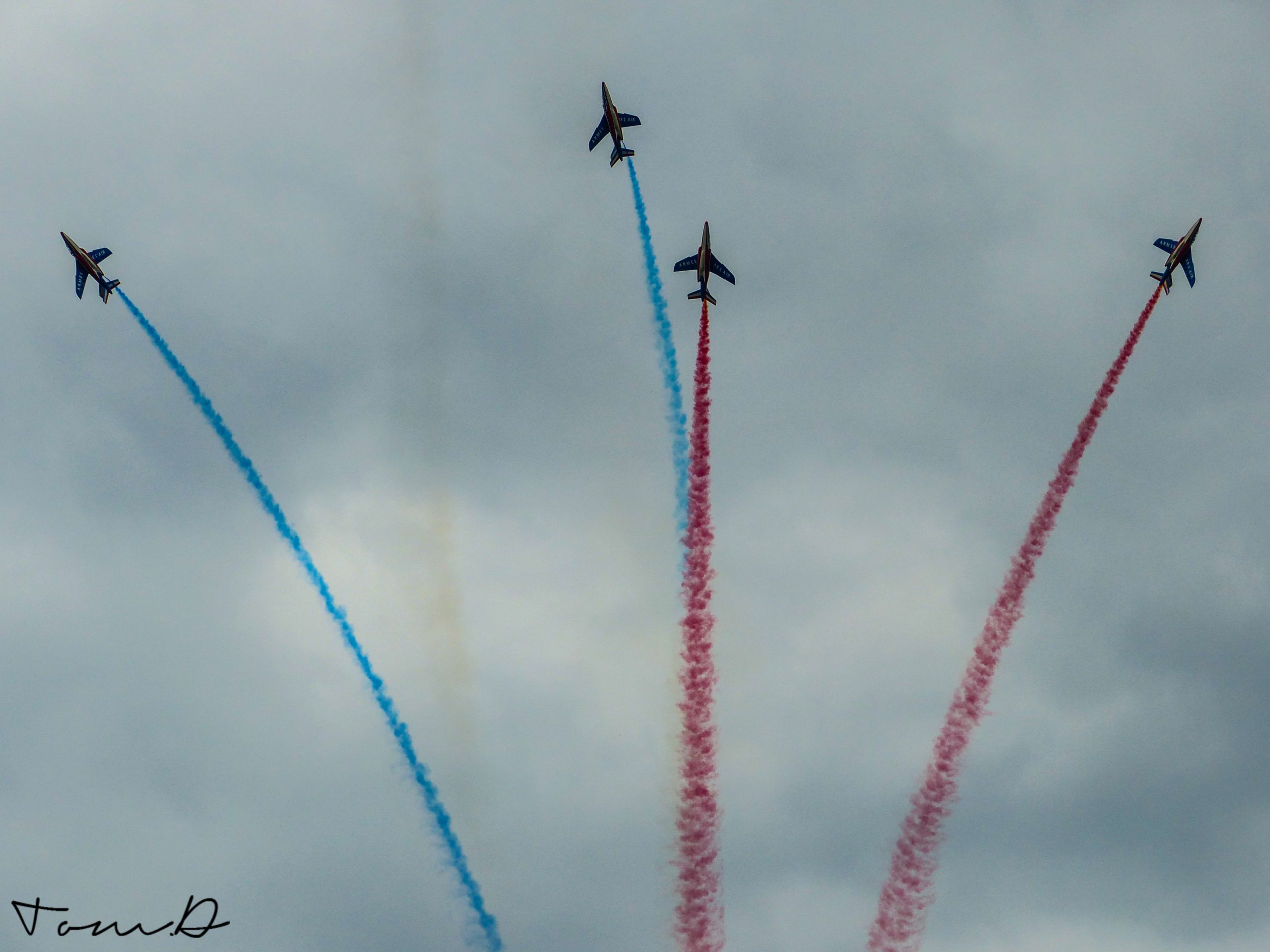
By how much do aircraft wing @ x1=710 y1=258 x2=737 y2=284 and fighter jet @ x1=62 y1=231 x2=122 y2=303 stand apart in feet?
198

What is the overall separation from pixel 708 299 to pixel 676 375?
8492 mm

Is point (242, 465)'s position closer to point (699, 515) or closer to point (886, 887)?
point (699, 515)

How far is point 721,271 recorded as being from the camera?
412 ft

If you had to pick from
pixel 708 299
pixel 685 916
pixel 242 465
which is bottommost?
pixel 685 916

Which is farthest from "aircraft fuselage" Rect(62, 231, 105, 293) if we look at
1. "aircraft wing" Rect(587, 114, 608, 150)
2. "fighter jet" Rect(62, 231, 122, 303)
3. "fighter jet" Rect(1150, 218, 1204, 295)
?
"fighter jet" Rect(1150, 218, 1204, 295)

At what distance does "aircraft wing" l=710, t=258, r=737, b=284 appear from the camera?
125 meters

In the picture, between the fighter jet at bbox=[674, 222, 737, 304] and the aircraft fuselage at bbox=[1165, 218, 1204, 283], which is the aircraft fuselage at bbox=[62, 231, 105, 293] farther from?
the aircraft fuselage at bbox=[1165, 218, 1204, 283]

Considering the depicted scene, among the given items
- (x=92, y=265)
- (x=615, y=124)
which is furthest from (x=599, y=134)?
(x=92, y=265)

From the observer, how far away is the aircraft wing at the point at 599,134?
433 ft

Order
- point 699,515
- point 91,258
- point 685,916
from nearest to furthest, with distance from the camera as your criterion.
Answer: point 685,916 < point 699,515 < point 91,258

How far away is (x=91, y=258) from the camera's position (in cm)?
13288

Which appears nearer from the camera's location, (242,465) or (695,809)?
(695,809)

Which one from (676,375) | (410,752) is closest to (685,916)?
(410,752)

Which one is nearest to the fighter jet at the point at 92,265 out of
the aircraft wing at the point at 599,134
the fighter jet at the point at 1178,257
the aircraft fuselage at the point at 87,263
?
the aircraft fuselage at the point at 87,263
